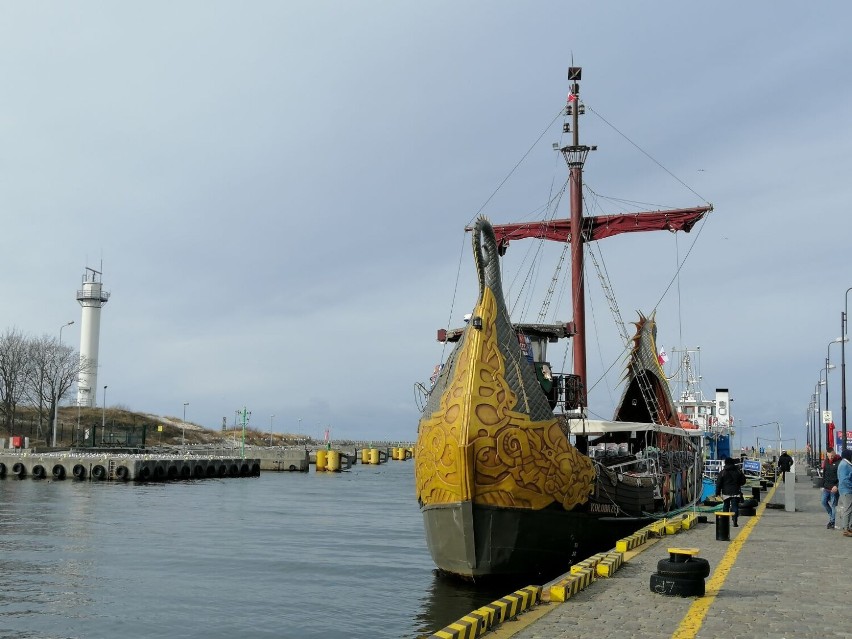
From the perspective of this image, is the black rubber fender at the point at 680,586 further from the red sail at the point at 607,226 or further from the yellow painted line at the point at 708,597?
the red sail at the point at 607,226

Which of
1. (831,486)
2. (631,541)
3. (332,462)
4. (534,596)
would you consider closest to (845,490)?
(831,486)

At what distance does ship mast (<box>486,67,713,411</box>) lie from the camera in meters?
31.6

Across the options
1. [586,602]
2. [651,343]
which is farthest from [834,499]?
[586,602]

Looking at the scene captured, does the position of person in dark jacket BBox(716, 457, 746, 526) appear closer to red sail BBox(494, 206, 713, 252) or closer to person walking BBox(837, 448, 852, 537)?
person walking BBox(837, 448, 852, 537)

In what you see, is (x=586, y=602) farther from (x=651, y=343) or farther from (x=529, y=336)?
(x=651, y=343)

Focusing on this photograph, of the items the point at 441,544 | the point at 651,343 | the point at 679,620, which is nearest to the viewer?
the point at 679,620

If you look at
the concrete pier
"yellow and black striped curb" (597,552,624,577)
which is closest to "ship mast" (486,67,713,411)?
"yellow and black striped curb" (597,552,624,577)

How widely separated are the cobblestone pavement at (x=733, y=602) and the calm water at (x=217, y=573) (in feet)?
13.2

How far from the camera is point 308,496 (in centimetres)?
4766

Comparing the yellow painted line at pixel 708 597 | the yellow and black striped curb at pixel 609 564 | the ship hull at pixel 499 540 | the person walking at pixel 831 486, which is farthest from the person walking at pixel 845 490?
the yellow and black striped curb at pixel 609 564

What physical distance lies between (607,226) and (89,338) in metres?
84.8

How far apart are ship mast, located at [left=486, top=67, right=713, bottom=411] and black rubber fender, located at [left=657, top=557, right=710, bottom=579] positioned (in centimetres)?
1992

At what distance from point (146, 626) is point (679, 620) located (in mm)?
9895

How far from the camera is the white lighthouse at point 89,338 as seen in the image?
101000 mm
